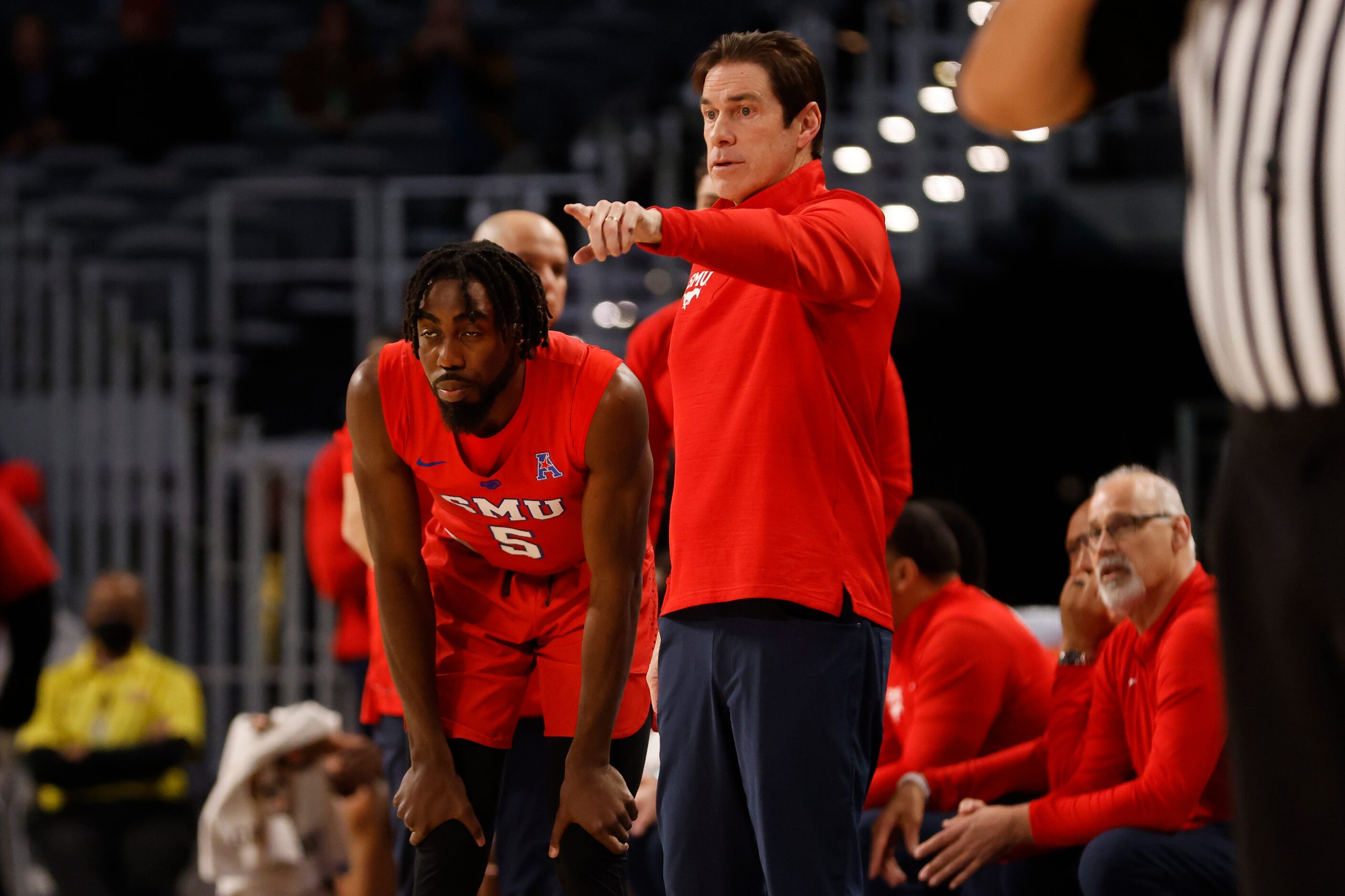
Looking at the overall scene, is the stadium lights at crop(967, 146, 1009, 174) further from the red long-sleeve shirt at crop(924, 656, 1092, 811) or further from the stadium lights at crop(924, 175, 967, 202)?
the red long-sleeve shirt at crop(924, 656, 1092, 811)

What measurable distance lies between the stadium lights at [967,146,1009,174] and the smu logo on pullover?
18.4 feet

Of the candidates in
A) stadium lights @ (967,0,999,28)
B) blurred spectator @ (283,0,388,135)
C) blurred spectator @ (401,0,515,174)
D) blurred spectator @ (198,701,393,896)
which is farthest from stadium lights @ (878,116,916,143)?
blurred spectator @ (198,701,393,896)

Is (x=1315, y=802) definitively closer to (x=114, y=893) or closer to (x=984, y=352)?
(x=114, y=893)

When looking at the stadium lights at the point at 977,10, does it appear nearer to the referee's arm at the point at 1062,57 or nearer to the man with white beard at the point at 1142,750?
the man with white beard at the point at 1142,750

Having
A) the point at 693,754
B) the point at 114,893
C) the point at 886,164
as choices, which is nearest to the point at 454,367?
the point at 693,754

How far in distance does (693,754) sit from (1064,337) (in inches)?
236

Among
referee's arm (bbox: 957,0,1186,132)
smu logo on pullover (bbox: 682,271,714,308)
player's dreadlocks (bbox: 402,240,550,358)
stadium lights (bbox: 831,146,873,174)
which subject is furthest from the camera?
stadium lights (bbox: 831,146,873,174)

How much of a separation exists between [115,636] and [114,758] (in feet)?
1.96

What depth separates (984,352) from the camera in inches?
314

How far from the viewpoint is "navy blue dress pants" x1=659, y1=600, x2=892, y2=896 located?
2297 millimetres

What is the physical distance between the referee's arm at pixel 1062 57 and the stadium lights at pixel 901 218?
625 cm

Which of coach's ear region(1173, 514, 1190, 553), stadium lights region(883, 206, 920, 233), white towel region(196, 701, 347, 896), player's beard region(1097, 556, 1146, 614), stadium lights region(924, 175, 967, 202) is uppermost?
stadium lights region(924, 175, 967, 202)

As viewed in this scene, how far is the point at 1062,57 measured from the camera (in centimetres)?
140

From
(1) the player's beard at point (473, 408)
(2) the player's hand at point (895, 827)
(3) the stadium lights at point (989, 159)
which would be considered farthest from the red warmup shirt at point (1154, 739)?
(3) the stadium lights at point (989, 159)
